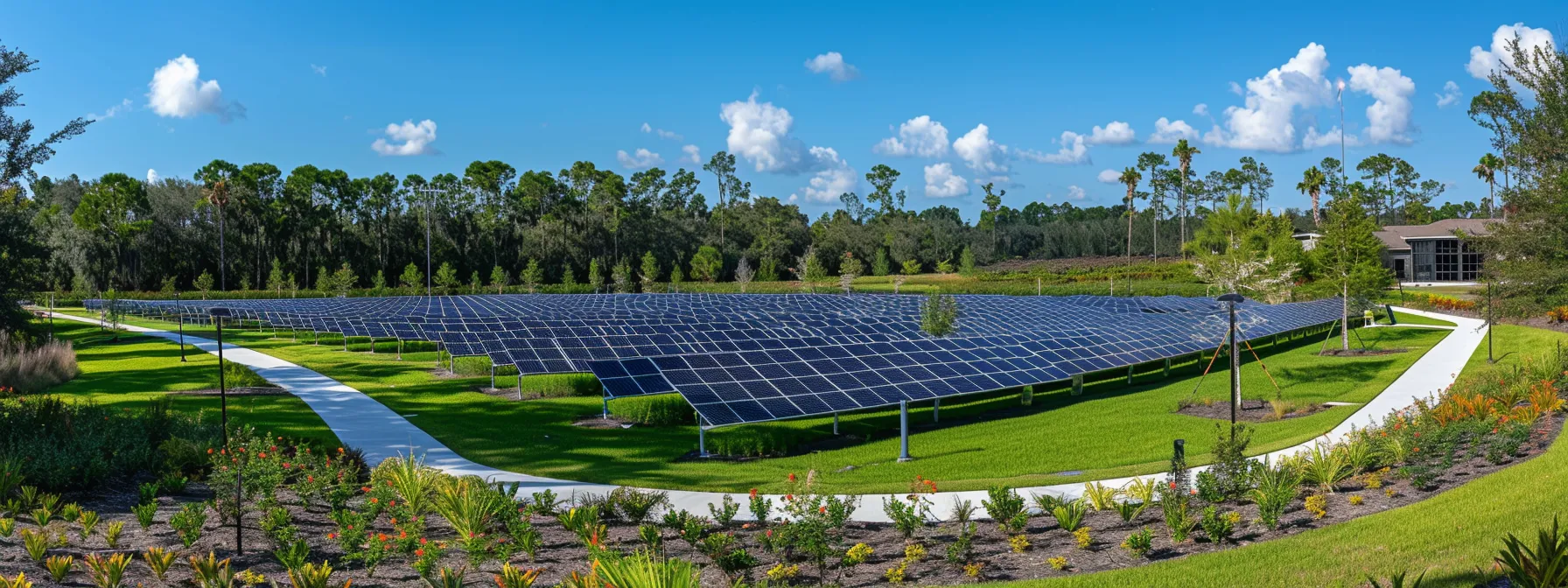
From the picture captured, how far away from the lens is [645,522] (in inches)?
430

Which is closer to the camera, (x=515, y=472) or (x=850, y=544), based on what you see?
(x=850, y=544)

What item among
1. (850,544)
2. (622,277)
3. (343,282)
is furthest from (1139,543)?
(622,277)

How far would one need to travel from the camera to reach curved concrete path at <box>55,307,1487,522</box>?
42.9ft

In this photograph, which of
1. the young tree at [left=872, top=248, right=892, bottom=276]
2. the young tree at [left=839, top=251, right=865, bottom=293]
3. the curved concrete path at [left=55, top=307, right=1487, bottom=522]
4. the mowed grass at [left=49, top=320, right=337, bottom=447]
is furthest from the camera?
the young tree at [left=872, top=248, right=892, bottom=276]

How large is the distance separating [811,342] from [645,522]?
14902 millimetres

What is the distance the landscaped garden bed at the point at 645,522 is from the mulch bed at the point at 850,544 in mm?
32

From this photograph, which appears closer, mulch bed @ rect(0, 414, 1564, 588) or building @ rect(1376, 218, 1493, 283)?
mulch bed @ rect(0, 414, 1564, 588)

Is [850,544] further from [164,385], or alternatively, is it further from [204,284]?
[204,284]

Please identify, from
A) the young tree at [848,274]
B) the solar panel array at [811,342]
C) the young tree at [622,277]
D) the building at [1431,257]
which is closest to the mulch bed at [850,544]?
the solar panel array at [811,342]

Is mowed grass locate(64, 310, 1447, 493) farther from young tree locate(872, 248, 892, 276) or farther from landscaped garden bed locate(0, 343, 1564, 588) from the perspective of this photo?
young tree locate(872, 248, 892, 276)

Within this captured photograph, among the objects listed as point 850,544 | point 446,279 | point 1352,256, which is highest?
point 446,279

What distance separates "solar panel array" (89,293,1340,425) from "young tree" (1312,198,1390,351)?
1974 mm

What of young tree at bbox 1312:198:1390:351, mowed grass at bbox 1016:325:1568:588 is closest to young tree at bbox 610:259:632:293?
young tree at bbox 1312:198:1390:351

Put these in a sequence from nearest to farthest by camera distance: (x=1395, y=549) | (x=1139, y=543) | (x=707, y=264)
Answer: (x=1395, y=549) → (x=1139, y=543) → (x=707, y=264)
